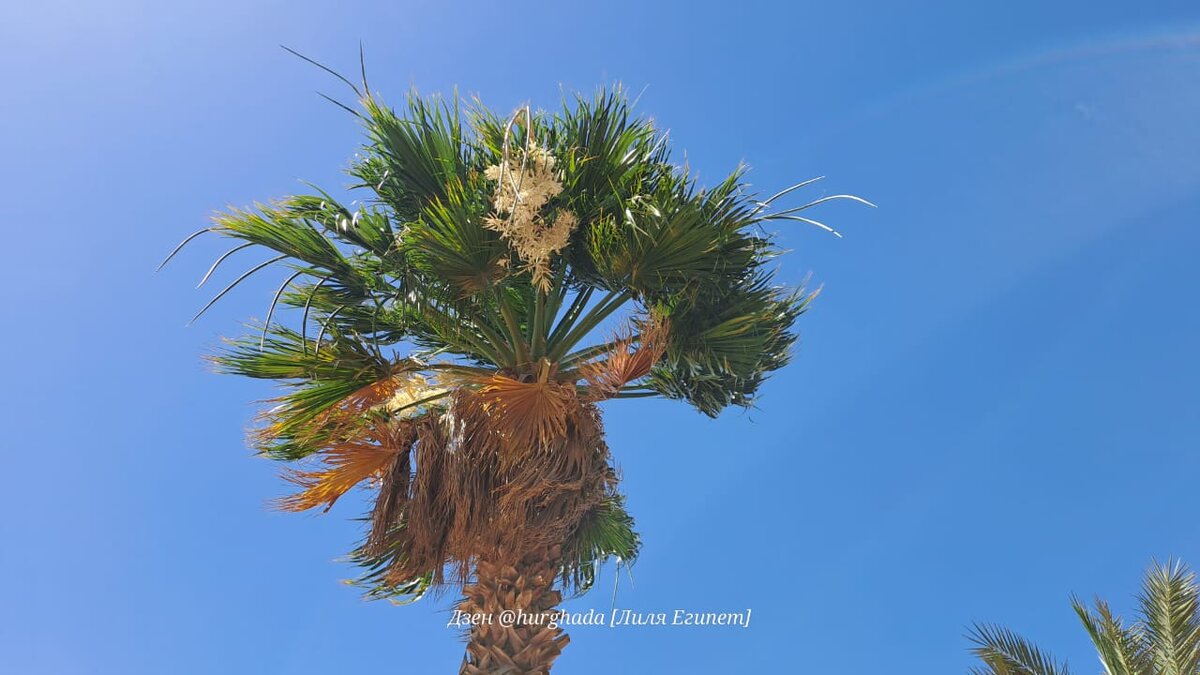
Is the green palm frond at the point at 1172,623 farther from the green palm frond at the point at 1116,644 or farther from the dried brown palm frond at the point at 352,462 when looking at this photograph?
the dried brown palm frond at the point at 352,462

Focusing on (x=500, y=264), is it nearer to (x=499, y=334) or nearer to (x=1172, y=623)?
(x=499, y=334)

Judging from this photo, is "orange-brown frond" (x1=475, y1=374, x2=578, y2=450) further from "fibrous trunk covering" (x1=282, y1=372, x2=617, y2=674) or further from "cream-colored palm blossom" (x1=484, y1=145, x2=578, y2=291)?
"cream-colored palm blossom" (x1=484, y1=145, x2=578, y2=291)

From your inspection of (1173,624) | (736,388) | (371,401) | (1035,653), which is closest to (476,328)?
(371,401)

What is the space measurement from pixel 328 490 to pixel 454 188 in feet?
8.93

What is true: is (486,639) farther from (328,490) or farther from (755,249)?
(755,249)

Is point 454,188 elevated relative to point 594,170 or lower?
lower

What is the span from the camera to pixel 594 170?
25.1 ft

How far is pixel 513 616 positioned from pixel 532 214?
2866 millimetres

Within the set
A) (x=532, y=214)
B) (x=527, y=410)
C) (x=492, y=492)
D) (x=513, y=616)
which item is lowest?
(x=513, y=616)

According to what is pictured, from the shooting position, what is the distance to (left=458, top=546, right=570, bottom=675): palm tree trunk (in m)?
6.89

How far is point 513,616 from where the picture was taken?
702 centimetres

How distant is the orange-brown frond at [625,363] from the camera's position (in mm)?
7012

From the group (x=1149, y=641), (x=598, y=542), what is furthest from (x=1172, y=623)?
(x=598, y=542)

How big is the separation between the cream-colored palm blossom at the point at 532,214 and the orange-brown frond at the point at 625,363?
715 mm
